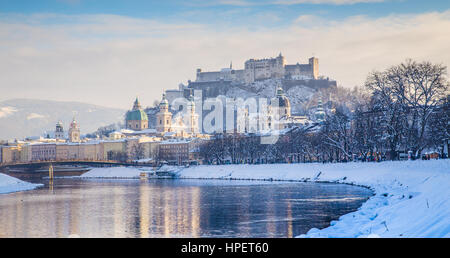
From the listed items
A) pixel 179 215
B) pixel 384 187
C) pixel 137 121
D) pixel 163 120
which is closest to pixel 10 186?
pixel 179 215

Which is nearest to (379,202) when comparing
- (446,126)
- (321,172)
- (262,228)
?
(262,228)

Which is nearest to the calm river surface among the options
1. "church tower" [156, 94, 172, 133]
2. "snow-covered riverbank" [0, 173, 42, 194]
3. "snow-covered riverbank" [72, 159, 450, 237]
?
"snow-covered riverbank" [72, 159, 450, 237]

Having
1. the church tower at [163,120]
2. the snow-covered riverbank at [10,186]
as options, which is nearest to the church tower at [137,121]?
the church tower at [163,120]

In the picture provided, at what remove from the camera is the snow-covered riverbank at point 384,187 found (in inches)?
770

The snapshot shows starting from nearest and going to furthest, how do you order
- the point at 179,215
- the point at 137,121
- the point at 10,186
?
the point at 179,215, the point at 10,186, the point at 137,121

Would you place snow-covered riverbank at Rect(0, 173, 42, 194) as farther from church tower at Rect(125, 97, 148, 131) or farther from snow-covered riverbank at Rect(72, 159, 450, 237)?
church tower at Rect(125, 97, 148, 131)

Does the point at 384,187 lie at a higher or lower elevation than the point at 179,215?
higher

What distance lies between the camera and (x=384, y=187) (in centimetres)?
4550

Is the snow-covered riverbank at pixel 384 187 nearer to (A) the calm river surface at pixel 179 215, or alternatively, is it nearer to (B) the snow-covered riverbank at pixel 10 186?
(A) the calm river surface at pixel 179 215

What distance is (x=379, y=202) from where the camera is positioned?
32.6 m

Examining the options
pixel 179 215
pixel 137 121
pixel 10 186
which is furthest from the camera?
pixel 137 121

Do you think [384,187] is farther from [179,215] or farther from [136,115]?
[136,115]

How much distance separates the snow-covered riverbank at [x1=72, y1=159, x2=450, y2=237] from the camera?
19.5m

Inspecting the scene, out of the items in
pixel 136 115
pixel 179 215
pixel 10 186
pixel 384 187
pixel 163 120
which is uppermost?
pixel 136 115
